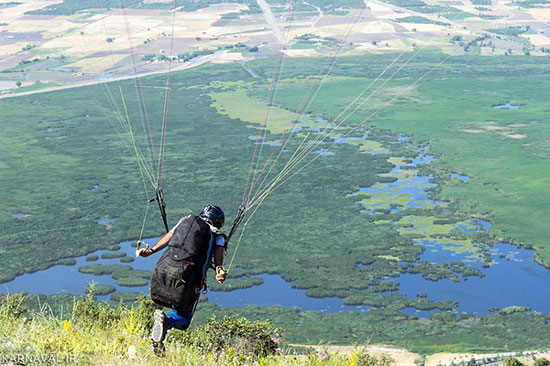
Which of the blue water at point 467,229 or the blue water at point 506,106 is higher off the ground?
the blue water at point 467,229

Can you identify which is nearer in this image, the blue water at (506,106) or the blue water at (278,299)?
the blue water at (278,299)

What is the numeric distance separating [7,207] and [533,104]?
5789 cm

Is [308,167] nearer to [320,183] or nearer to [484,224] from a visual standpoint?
[320,183]

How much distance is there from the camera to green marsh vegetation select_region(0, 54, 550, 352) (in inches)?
1433

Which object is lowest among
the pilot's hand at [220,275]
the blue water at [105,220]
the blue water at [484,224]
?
the blue water at [484,224]

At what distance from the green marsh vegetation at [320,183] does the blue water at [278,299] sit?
2.03 feet

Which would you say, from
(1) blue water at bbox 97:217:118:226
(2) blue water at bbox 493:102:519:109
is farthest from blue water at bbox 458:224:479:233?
(2) blue water at bbox 493:102:519:109

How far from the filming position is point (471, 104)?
284ft

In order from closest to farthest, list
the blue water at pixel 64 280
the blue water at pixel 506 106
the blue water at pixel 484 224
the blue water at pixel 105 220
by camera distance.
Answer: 1. the blue water at pixel 64 280
2. the blue water at pixel 484 224
3. the blue water at pixel 105 220
4. the blue water at pixel 506 106

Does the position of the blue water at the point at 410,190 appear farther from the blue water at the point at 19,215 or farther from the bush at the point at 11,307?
the bush at the point at 11,307

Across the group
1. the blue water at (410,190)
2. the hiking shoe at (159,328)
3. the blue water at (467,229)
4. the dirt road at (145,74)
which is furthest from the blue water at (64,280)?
the dirt road at (145,74)

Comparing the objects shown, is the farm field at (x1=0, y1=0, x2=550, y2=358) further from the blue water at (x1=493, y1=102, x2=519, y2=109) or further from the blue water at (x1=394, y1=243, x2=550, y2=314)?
the blue water at (x1=493, y1=102, x2=519, y2=109)

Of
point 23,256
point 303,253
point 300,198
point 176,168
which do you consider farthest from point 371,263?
point 176,168

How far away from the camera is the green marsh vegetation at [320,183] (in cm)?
3639
